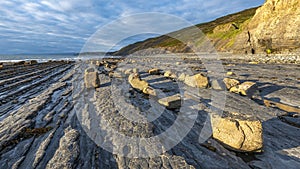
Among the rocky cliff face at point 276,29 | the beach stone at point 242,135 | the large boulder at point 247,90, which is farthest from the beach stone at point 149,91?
the rocky cliff face at point 276,29

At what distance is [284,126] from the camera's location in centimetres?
797

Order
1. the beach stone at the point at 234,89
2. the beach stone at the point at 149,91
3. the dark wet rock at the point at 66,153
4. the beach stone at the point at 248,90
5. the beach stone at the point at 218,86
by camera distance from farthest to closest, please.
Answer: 1. the beach stone at the point at 218,86
2. the beach stone at the point at 234,89
3. the beach stone at the point at 149,91
4. the beach stone at the point at 248,90
5. the dark wet rock at the point at 66,153

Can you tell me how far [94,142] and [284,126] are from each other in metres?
8.40

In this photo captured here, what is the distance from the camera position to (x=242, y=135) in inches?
238

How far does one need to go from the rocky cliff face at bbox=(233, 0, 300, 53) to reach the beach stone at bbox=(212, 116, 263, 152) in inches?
1591

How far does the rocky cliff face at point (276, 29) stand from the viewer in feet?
120

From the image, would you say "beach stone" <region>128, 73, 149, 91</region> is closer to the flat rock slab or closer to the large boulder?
the large boulder

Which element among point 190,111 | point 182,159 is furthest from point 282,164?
point 190,111

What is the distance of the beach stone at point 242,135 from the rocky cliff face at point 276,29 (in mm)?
40400

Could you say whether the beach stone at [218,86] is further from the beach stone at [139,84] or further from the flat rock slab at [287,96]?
the beach stone at [139,84]

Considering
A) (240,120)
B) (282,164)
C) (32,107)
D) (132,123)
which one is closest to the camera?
(282,164)

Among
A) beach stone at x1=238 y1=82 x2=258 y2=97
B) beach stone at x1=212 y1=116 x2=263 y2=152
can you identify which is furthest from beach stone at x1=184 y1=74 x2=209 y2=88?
beach stone at x1=212 y1=116 x2=263 y2=152

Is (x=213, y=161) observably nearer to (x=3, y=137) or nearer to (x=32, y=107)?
(x=3, y=137)

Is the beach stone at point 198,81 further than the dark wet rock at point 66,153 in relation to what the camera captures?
Yes
